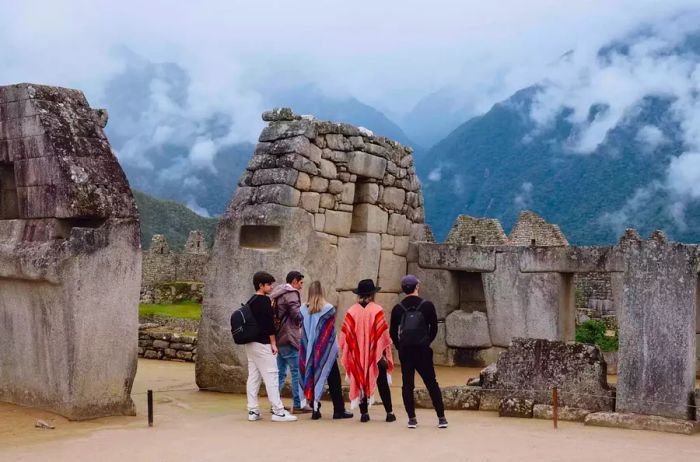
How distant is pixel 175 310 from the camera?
27375mm

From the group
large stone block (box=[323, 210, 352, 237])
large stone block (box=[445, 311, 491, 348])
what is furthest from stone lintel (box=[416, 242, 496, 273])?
large stone block (box=[323, 210, 352, 237])

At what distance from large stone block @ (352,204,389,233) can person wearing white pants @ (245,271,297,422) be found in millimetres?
4119

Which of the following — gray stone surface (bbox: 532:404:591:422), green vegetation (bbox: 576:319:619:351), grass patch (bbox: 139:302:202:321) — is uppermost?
grass patch (bbox: 139:302:202:321)

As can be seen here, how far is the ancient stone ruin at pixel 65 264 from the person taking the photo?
8742mm

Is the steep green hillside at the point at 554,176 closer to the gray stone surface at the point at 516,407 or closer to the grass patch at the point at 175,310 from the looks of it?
the grass patch at the point at 175,310

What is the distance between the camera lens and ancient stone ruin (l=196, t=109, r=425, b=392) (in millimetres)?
11336

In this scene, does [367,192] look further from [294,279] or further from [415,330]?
[415,330]

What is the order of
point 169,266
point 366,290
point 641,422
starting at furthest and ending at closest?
point 169,266
point 366,290
point 641,422

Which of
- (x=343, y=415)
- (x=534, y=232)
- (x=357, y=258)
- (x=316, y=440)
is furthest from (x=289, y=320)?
(x=534, y=232)

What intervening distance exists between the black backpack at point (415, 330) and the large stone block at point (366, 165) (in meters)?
4.26

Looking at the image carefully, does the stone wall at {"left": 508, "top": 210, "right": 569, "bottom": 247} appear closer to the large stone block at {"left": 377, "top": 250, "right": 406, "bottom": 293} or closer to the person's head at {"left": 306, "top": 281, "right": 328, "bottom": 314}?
the large stone block at {"left": 377, "top": 250, "right": 406, "bottom": 293}

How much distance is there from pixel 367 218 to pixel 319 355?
404cm

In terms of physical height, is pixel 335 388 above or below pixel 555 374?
below

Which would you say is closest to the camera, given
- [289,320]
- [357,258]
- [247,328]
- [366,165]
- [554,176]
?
[247,328]
